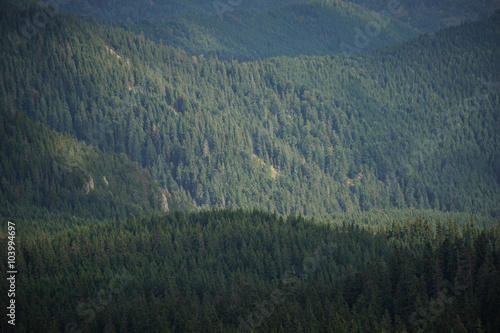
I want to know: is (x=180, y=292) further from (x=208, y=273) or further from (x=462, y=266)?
(x=462, y=266)

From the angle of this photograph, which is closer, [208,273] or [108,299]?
[108,299]

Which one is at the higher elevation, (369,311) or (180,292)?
(180,292)

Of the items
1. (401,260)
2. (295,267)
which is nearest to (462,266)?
(401,260)

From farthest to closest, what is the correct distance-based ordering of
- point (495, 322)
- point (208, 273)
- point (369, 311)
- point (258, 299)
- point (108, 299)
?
point (208, 273) < point (108, 299) < point (258, 299) < point (369, 311) < point (495, 322)

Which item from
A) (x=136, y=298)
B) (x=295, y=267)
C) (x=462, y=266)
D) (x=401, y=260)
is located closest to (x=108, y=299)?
(x=136, y=298)

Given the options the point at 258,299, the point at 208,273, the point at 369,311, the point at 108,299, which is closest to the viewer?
the point at 369,311

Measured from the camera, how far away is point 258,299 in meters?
158

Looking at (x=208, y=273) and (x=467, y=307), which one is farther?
(x=208, y=273)

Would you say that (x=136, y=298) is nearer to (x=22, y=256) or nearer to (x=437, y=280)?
(x=22, y=256)

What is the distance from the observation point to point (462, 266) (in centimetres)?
14612

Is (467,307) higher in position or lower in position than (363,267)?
lower

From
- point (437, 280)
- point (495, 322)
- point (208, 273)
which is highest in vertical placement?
point (208, 273)

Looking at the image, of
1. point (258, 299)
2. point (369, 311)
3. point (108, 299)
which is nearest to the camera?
point (369, 311)

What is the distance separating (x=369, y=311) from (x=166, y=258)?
62.0m
